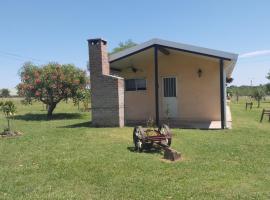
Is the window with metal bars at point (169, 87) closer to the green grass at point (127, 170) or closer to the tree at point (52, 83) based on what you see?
the tree at point (52, 83)

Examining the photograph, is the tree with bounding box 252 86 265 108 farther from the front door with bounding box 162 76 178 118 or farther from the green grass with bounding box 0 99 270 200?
the green grass with bounding box 0 99 270 200

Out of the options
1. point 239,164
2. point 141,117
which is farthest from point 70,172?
point 141,117

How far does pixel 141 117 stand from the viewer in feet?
57.3

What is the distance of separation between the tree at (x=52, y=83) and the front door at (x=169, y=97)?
5375mm

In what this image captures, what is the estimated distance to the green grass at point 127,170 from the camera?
530cm

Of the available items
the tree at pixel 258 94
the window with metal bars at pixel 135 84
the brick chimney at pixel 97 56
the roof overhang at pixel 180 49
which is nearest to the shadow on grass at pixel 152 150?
the brick chimney at pixel 97 56

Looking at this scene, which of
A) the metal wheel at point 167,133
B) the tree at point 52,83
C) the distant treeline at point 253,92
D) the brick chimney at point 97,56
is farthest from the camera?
the distant treeline at point 253,92

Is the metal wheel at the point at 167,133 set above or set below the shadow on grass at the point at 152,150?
above

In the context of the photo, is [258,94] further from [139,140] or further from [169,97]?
[139,140]

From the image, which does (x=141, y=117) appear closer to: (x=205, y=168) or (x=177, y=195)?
(x=205, y=168)

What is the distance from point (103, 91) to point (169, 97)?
4.41 m

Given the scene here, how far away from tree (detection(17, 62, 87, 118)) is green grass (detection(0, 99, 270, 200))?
9083 millimetres

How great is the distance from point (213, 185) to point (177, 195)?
79cm

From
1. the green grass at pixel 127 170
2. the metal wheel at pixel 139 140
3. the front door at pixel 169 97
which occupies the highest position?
the front door at pixel 169 97
